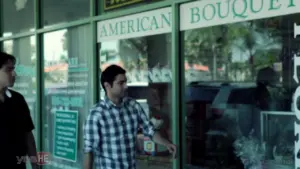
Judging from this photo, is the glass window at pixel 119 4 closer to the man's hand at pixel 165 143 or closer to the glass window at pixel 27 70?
the man's hand at pixel 165 143

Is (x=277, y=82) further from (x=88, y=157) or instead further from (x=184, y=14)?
(x=88, y=157)

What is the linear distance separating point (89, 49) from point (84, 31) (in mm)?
250

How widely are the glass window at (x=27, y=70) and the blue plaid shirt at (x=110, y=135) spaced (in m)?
3.21

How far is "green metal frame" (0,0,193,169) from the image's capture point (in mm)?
4344

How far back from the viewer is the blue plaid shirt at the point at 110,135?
3395mm

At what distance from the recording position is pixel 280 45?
4059mm

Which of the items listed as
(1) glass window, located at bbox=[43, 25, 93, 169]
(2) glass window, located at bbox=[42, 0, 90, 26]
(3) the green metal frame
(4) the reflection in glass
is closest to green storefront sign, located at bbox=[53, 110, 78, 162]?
(1) glass window, located at bbox=[43, 25, 93, 169]

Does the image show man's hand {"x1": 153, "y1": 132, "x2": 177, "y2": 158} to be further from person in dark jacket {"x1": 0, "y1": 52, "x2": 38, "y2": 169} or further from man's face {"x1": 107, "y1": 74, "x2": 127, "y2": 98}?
person in dark jacket {"x1": 0, "y1": 52, "x2": 38, "y2": 169}

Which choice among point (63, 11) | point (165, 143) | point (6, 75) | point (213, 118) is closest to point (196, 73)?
point (213, 118)

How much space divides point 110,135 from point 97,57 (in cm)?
207

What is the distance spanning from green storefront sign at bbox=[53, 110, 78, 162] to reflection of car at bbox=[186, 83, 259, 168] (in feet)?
5.60

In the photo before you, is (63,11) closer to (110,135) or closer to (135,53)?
(135,53)

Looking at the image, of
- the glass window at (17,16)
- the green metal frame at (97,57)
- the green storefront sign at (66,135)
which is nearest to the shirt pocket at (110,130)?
the green metal frame at (97,57)

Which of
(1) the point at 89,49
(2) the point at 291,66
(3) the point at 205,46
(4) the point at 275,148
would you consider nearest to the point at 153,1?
(3) the point at 205,46
